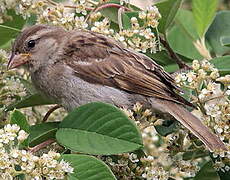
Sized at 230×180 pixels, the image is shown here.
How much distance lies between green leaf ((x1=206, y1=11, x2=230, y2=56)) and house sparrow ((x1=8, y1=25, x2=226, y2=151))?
62 centimetres

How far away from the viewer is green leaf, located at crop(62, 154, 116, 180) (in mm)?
2590

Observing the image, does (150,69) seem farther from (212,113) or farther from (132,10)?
(212,113)

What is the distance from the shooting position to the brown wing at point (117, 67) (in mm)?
3592

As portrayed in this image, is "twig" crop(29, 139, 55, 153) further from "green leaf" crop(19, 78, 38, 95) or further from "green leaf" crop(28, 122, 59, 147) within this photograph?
"green leaf" crop(19, 78, 38, 95)

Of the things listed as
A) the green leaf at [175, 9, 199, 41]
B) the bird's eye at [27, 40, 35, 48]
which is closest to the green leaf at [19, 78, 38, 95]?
the bird's eye at [27, 40, 35, 48]

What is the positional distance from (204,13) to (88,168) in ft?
5.77

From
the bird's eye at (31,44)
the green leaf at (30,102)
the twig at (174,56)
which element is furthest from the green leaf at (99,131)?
the bird's eye at (31,44)

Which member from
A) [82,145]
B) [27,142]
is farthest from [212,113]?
[27,142]

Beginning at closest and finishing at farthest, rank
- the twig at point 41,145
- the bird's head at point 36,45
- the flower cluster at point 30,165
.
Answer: the flower cluster at point 30,165 → the twig at point 41,145 → the bird's head at point 36,45

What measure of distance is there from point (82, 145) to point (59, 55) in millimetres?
1176

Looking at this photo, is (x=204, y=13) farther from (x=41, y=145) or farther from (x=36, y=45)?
(x=41, y=145)

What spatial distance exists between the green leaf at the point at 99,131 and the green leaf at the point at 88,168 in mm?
43

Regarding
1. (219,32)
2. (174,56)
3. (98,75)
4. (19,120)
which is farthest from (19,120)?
(219,32)

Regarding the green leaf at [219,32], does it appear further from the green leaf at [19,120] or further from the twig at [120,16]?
the green leaf at [19,120]
